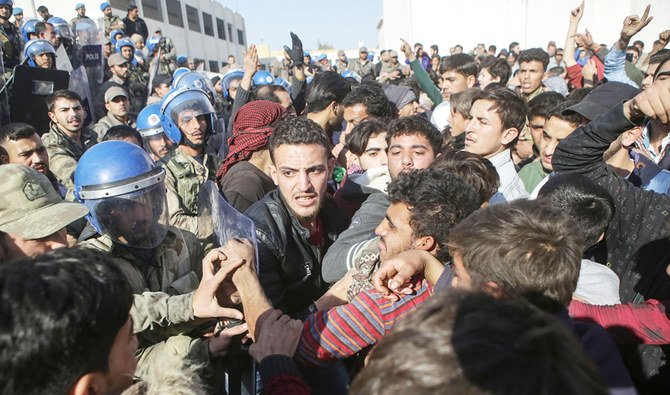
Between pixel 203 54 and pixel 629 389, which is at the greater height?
pixel 203 54

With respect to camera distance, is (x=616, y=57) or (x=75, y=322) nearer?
(x=75, y=322)

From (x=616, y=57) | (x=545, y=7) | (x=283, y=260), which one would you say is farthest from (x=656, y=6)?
(x=283, y=260)

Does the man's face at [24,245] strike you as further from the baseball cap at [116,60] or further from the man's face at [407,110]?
the baseball cap at [116,60]

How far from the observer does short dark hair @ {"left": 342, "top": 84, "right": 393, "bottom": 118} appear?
4840mm

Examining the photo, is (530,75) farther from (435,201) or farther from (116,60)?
(116,60)

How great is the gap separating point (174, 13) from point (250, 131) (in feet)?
103

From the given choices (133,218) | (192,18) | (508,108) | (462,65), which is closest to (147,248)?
(133,218)

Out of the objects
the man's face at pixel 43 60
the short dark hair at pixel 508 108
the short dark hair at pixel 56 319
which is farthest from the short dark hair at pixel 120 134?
the short dark hair at pixel 56 319

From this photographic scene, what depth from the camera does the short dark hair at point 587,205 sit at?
2.12 m

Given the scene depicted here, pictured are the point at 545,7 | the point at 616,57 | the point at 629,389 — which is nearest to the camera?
the point at 629,389

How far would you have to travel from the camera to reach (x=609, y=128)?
219cm

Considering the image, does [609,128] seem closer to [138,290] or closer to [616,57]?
[138,290]

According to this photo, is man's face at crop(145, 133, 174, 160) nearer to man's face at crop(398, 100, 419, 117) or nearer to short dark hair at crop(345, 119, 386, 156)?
short dark hair at crop(345, 119, 386, 156)

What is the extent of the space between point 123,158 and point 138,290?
0.77m
